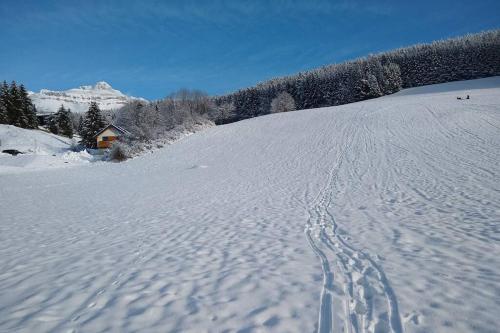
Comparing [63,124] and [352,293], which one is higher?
[63,124]

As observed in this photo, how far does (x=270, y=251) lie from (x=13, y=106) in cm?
7387

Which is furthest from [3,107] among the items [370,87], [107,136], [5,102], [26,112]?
[370,87]

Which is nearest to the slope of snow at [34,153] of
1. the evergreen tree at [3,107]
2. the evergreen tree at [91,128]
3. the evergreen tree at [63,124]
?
the evergreen tree at [91,128]

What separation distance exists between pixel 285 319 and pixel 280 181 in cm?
1309

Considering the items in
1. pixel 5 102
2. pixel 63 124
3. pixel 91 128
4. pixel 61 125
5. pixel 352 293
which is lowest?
pixel 352 293

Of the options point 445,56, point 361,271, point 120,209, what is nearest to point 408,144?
point 361,271

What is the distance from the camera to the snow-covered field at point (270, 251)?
3811mm

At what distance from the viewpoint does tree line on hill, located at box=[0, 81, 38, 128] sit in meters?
55.8

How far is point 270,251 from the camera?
254 inches

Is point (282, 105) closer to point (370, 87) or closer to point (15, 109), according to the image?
point (370, 87)

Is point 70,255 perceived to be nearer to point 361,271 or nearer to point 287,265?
point 287,265

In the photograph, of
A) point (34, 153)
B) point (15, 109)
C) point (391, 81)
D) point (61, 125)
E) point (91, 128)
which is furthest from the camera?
point (391, 81)

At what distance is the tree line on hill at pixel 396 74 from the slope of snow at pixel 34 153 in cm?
→ 5511

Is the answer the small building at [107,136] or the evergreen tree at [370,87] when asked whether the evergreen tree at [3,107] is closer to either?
the small building at [107,136]
